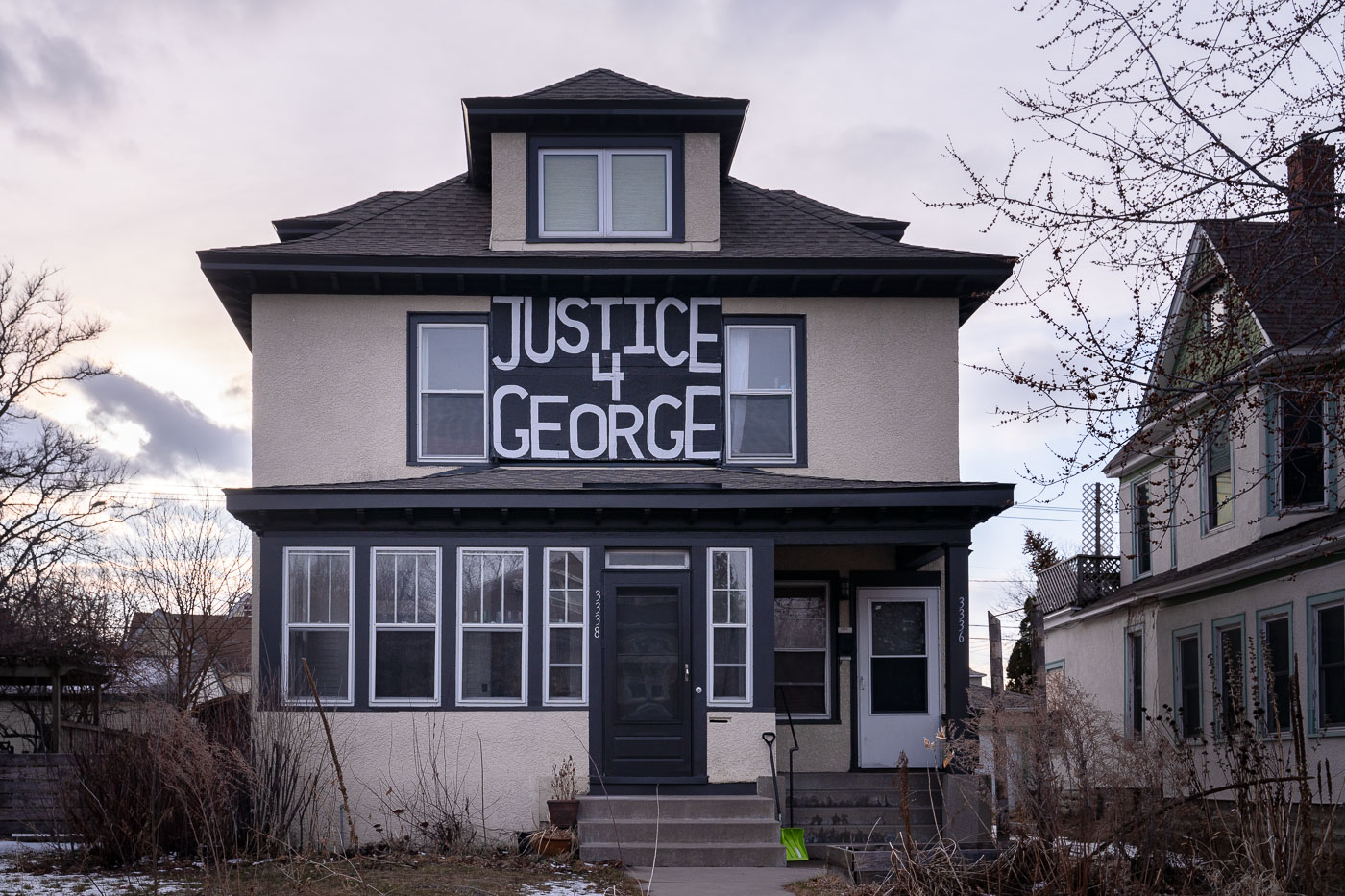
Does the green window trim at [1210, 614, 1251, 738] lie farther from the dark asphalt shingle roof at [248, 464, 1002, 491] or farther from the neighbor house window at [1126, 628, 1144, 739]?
the dark asphalt shingle roof at [248, 464, 1002, 491]

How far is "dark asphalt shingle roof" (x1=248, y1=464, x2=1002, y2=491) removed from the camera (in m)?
14.5

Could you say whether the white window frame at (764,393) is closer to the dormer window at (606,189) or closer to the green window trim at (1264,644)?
the dormer window at (606,189)

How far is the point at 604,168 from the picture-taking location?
16.7m

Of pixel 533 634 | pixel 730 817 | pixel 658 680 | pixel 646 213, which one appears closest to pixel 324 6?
pixel 646 213

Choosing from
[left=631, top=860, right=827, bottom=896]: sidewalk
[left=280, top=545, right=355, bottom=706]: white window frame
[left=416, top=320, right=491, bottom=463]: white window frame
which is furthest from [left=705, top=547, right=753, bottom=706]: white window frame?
[left=280, top=545, right=355, bottom=706]: white window frame

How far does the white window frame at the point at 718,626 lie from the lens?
48.3 ft

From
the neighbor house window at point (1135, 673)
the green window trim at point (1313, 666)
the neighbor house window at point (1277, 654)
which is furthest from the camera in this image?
the neighbor house window at point (1135, 673)

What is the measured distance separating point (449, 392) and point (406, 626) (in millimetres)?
2822

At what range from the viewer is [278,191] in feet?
73.6

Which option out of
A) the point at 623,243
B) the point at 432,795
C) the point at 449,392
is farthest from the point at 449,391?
the point at 432,795

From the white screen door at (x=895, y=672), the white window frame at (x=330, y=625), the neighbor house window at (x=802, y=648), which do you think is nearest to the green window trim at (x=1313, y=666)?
the white screen door at (x=895, y=672)

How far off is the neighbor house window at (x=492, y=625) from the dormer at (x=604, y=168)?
3.78m

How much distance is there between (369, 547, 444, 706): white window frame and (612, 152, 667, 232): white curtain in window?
4.59m

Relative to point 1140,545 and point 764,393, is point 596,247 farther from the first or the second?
point 1140,545
